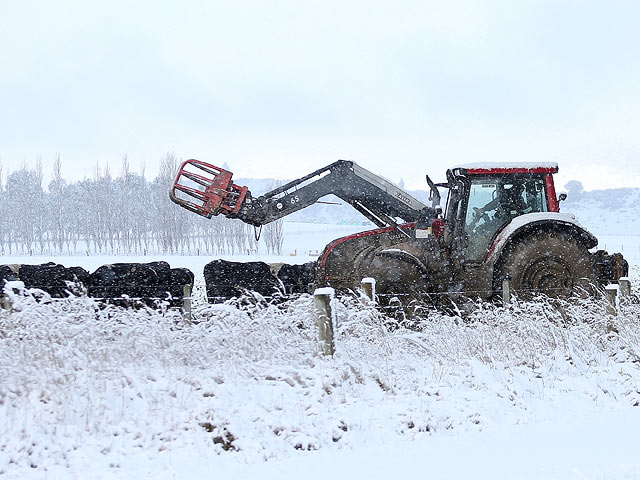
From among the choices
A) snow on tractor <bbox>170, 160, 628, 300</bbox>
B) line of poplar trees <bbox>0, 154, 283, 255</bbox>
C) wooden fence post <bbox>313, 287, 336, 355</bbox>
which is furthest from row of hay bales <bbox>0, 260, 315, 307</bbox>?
line of poplar trees <bbox>0, 154, 283, 255</bbox>

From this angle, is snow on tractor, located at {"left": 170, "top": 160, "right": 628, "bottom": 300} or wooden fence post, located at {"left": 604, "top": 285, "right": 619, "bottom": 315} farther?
snow on tractor, located at {"left": 170, "top": 160, "right": 628, "bottom": 300}

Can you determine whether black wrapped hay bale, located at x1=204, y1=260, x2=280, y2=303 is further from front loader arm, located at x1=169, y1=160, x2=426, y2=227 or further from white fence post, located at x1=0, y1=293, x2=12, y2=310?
white fence post, located at x1=0, y1=293, x2=12, y2=310

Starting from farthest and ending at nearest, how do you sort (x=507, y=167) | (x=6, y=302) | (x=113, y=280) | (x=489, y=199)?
1. (x=113, y=280)
2. (x=489, y=199)
3. (x=507, y=167)
4. (x=6, y=302)

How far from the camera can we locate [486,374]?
5.49m

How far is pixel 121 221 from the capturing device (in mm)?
56656

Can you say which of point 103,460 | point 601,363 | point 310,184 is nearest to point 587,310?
point 601,363

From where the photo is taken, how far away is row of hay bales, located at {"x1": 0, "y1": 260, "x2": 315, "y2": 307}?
9133 mm

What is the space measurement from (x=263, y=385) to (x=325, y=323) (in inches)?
36.2

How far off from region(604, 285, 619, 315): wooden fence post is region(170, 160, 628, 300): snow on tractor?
0.76 meters

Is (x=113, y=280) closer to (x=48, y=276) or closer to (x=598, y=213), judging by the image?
(x=48, y=276)

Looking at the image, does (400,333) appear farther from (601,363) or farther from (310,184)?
(310,184)

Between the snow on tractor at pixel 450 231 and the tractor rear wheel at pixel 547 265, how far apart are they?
0.04ft

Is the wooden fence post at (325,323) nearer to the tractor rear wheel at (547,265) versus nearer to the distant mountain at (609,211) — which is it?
the tractor rear wheel at (547,265)

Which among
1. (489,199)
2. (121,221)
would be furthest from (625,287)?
(121,221)
